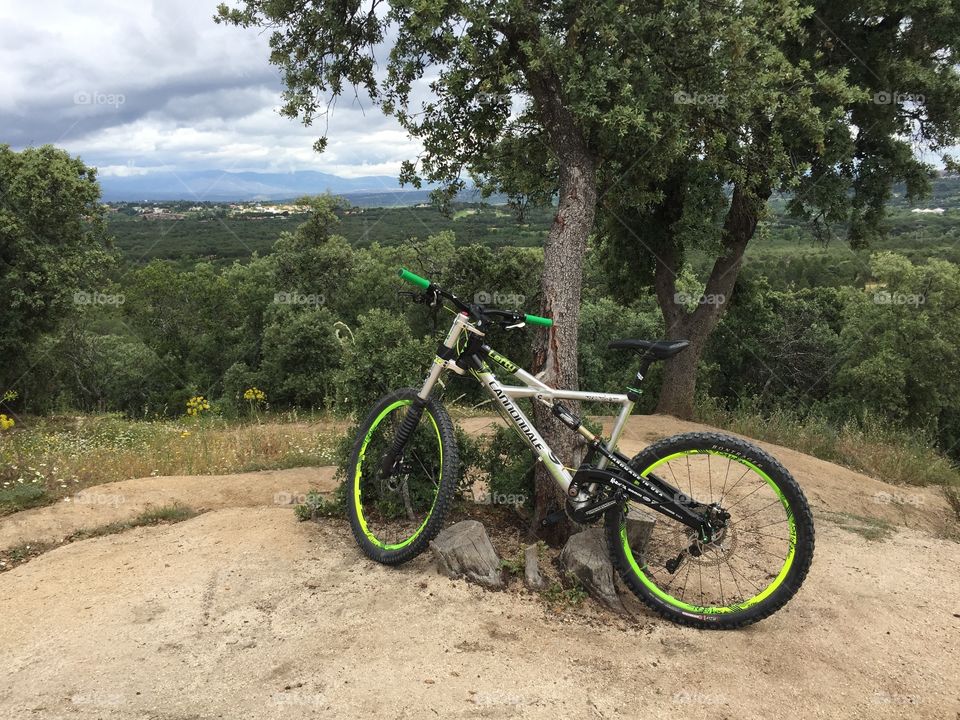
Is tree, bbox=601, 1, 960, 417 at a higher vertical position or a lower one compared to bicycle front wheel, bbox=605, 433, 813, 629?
higher

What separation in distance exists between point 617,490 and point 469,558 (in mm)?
1072

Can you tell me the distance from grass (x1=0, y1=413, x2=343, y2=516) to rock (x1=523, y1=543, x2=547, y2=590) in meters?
3.24

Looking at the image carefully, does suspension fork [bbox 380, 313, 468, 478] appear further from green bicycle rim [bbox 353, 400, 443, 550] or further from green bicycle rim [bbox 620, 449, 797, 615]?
green bicycle rim [bbox 620, 449, 797, 615]

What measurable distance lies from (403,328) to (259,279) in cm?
2834

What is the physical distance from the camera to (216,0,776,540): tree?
4434 mm

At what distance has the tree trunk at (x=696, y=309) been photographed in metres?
11.7

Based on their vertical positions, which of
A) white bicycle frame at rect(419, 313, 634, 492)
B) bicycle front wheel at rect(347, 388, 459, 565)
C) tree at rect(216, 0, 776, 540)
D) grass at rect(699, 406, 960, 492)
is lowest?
grass at rect(699, 406, 960, 492)

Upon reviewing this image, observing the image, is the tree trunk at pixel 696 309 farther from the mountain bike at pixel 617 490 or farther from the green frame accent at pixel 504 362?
the green frame accent at pixel 504 362

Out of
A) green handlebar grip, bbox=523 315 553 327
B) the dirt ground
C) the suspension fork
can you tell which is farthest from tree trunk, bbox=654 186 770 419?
the suspension fork

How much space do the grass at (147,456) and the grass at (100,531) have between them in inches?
39.1

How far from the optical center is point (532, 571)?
4.16 m

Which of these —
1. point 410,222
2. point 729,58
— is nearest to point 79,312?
point 729,58

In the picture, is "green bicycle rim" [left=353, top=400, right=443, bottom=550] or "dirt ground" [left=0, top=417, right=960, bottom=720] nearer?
"dirt ground" [left=0, top=417, right=960, bottom=720]

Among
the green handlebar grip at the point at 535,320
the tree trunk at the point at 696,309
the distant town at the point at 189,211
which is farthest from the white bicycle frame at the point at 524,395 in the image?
the distant town at the point at 189,211
